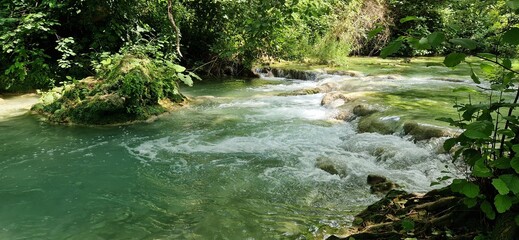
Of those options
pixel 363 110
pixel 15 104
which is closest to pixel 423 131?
pixel 363 110

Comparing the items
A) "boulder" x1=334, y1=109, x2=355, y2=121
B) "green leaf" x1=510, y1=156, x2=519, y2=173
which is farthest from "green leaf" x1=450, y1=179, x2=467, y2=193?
"boulder" x1=334, y1=109, x2=355, y2=121

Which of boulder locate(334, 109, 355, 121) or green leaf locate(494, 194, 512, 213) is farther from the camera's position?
boulder locate(334, 109, 355, 121)

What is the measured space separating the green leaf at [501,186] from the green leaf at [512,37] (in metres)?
0.67

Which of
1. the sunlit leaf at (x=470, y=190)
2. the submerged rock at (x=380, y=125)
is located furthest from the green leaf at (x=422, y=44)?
the submerged rock at (x=380, y=125)

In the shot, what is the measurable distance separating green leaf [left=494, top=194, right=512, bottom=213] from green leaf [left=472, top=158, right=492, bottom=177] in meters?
0.14

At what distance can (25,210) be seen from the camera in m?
4.35

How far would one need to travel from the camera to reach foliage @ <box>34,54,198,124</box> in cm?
827

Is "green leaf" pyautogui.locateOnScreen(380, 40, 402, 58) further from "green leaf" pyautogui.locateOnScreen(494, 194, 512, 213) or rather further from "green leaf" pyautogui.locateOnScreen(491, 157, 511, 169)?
"green leaf" pyautogui.locateOnScreen(494, 194, 512, 213)

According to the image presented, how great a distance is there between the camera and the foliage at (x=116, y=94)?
8273mm

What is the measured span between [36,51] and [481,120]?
457 inches

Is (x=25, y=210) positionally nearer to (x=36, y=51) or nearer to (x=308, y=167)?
(x=308, y=167)

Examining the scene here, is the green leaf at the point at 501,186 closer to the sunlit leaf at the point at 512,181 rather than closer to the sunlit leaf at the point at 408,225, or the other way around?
the sunlit leaf at the point at 512,181

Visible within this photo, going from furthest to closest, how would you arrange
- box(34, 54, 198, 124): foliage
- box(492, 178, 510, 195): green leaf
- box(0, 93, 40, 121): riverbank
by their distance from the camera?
box(0, 93, 40, 121): riverbank, box(34, 54, 198, 124): foliage, box(492, 178, 510, 195): green leaf

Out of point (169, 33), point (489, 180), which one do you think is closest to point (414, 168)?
point (489, 180)
